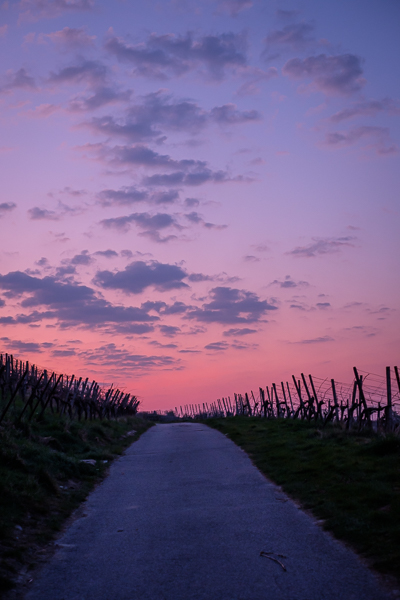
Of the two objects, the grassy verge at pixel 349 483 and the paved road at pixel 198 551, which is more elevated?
the grassy verge at pixel 349 483

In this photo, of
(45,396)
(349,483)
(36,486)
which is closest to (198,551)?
(349,483)

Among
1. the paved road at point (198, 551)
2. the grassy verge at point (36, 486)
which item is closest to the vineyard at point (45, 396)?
the grassy verge at point (36, 486)

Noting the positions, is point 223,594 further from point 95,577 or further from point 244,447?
point 244,447

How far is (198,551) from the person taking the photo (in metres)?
6.26

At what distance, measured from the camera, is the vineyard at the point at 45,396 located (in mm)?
17164

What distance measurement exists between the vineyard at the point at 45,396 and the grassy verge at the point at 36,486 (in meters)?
1.33

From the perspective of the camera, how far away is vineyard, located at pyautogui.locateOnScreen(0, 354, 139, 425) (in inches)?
676

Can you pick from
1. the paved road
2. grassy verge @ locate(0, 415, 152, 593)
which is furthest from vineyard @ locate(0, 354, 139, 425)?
the paved road

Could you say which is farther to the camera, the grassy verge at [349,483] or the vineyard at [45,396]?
the vineyard at [45,396]

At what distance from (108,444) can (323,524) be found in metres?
13.7

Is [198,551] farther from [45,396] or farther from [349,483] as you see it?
[45,396]

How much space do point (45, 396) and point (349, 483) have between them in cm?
1730

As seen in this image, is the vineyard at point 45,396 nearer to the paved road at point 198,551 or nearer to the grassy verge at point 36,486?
the grassy verge at point 36,486

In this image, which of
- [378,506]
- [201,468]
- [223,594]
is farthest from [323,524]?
[201,468]
